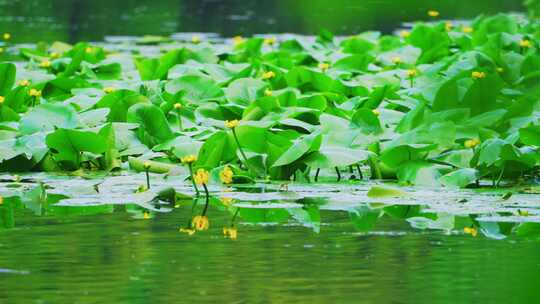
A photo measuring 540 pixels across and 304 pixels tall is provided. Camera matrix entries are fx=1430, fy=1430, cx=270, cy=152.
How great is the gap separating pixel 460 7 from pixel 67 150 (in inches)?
485

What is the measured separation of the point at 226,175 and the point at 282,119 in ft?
2.67

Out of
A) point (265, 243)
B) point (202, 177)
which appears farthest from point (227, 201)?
point (265, 243)

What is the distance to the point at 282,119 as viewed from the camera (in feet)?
19.6

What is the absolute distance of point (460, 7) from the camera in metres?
17.5

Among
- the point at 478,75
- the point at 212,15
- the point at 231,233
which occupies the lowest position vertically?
the point at 212,15

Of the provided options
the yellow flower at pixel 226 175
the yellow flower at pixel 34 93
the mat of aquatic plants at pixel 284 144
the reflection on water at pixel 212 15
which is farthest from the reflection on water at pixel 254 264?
the reflection on water at pixel 212 15

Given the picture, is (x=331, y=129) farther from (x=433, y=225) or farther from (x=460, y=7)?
(x=460, y=7)

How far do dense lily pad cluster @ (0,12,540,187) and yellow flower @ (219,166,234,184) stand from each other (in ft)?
0.03

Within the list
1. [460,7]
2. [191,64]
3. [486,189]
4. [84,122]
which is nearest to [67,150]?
[84,122]

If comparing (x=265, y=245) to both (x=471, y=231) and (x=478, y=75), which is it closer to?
(x=471, y=231)

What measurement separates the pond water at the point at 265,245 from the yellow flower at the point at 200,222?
0.11ft

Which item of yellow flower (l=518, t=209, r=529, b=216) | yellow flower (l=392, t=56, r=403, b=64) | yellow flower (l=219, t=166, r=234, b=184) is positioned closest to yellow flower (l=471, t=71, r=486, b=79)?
yellow flower (l=219, t=166, r=234, b=184)

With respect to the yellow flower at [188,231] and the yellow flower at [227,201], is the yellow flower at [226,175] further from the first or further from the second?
the yellow flower at [188,231]

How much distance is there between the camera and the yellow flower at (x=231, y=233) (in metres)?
4.39
